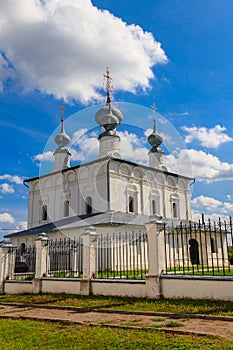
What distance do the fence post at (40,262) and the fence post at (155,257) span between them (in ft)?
15.0

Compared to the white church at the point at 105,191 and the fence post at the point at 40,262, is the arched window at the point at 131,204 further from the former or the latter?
the fence post at the point at 40,262

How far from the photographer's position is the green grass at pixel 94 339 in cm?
508

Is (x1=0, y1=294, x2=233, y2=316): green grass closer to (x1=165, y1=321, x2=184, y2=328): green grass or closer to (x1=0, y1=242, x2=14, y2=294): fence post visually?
(x1=165, y1=321, x2=184, y2=328): green grass

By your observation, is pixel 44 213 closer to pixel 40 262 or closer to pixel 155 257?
pixel 40 262

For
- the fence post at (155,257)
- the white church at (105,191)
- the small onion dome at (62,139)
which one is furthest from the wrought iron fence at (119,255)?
the small onion dome at (62,139)

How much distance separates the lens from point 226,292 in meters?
8.17

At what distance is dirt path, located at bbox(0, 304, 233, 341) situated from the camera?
6.06 meters

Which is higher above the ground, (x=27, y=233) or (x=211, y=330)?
(x=27, y=233)

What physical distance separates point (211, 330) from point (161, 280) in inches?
131

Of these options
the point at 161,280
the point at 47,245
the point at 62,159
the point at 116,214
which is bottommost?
the point at 161,280

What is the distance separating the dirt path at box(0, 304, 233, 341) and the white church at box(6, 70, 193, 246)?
513 inches

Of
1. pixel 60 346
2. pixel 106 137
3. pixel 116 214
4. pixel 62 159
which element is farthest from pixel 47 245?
pixel 62 159

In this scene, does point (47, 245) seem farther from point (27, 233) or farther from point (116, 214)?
point (27, 233)

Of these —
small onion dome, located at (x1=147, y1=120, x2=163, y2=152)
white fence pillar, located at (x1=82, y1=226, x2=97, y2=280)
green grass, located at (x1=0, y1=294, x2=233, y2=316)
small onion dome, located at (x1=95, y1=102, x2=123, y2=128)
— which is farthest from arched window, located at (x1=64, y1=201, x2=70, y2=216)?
white fence pillar, located at (x1=82, y1=226, x2=97, y2=280)
